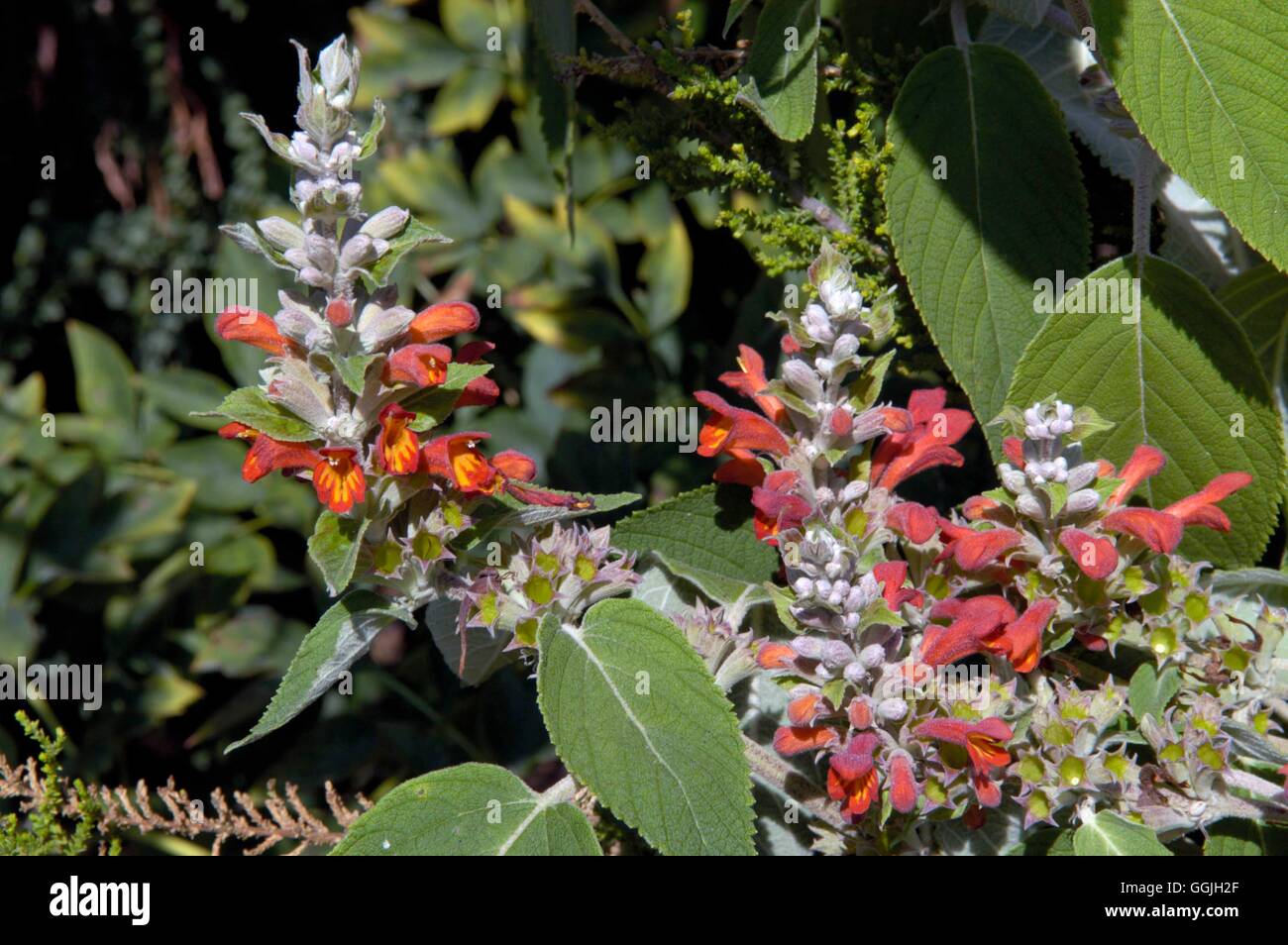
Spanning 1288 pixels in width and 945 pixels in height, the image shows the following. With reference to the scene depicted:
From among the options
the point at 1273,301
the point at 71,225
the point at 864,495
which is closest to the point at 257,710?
the point at 71,225

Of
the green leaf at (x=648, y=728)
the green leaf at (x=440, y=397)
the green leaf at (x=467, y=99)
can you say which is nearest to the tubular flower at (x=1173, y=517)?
the green leaf at (x=648, y=728)

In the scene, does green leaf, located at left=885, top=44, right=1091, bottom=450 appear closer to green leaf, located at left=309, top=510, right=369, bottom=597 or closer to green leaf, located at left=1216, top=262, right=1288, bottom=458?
green leaf, located at left=1216, top=262, right=1288, bottom=458

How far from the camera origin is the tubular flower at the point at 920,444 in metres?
0.64

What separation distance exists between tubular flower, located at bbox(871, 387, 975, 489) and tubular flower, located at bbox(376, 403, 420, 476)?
255 mm

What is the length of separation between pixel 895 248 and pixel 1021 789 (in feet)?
0.99

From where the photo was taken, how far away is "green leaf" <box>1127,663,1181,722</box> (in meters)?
0.58

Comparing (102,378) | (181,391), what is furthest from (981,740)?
(102,378)

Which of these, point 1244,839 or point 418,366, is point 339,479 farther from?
point 1244,839

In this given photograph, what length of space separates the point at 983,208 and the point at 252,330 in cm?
41

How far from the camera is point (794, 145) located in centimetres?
79

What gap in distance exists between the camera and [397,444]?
0.54 metres

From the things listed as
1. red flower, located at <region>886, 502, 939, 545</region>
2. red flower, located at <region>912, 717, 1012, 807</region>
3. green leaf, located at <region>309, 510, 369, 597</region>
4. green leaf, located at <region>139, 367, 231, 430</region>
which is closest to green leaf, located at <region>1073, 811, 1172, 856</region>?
red flower, located at <region>912, 717, 1012, 807</region>

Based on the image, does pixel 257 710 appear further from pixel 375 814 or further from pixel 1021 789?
pixel 1021 789

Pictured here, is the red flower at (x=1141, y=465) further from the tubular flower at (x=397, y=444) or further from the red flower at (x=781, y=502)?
the tubular flower at (x=397, y=444)
